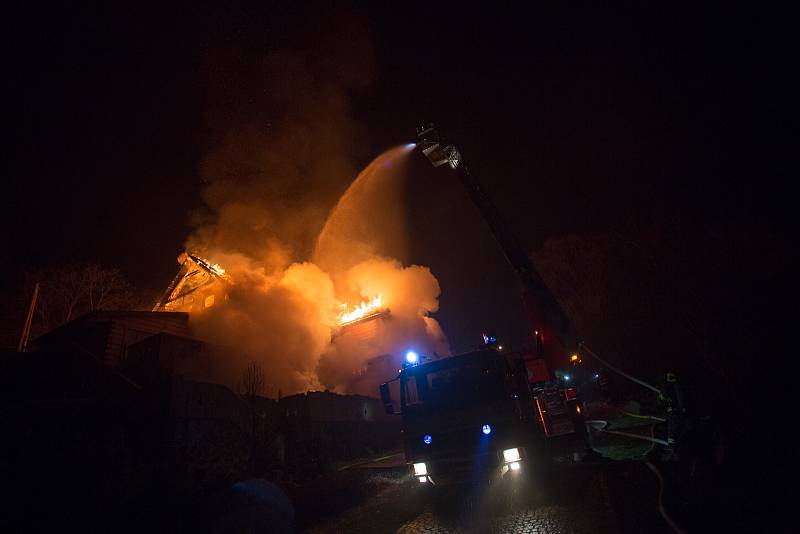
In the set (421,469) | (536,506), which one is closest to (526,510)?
(536,506)

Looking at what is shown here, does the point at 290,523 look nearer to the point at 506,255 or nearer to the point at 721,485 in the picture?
the point at 721,485

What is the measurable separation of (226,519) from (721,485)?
6491 mm

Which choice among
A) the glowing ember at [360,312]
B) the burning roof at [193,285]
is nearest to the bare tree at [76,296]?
the burning roof at [193,285]

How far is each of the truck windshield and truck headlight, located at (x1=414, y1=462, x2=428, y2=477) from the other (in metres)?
0.95

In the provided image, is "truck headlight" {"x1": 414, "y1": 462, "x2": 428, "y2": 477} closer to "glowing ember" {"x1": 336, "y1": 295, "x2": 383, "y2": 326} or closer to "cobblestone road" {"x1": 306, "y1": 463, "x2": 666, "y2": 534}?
"cobblestone road" {"x1": 306, "y1": 463, "x2": 666, "y2": 534}

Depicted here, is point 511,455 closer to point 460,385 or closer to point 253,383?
point 460,385

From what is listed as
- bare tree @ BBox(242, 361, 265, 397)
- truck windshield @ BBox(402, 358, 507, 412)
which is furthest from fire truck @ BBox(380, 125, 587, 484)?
bare tree @ BBox(242, 361, 265, 397)

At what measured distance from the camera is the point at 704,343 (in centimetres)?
1320

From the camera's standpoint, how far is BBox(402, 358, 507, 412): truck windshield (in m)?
6.92

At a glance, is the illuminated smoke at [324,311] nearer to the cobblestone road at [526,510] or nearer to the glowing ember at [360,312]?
the glowing ember at [360,312]

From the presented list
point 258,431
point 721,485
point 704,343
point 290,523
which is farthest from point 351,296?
point 721,485

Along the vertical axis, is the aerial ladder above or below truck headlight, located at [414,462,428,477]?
above

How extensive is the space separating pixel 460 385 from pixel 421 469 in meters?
1.60

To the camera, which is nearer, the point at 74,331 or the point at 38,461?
the point at 38,461
